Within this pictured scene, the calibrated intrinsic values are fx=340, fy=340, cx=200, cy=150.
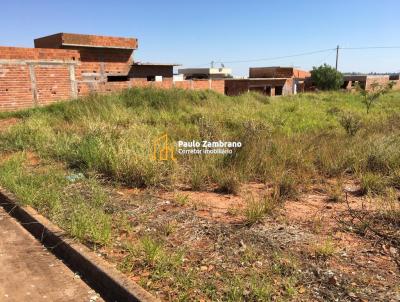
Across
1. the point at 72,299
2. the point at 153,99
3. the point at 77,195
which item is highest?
the point at 153,99

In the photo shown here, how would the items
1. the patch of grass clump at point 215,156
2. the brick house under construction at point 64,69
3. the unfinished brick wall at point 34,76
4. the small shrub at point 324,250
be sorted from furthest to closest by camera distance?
the brick house under construction at point 64,69, the unfinished brick wall at point 34,76, the patch of grass clump at point 215,156, the small shrub at point 324,250

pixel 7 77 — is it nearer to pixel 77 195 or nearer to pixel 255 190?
pixel 77 195

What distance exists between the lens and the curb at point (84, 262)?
7.70 ft

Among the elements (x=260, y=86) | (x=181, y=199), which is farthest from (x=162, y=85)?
(x=181, y=199)

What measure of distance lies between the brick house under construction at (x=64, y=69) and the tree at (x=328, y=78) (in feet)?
68.9

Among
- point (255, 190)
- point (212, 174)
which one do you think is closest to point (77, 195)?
point (212, 174)

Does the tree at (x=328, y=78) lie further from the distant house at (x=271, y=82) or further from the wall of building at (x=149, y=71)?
the wall of building at (x=149, y=71)

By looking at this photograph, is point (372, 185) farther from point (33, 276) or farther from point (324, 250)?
point (33, 276)

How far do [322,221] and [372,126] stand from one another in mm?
6004

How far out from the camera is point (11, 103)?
1309 cm

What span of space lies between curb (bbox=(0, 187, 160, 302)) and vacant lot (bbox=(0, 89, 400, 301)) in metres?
0.09

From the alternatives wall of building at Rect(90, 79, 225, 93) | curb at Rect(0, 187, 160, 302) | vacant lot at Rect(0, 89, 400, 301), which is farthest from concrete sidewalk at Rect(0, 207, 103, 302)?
wall of building at Rect(90, 79, 225, 93)

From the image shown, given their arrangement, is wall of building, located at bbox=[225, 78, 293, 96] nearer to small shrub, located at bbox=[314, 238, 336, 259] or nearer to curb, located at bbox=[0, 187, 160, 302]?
curb, located at bbox=[0, 187, 160, 302]

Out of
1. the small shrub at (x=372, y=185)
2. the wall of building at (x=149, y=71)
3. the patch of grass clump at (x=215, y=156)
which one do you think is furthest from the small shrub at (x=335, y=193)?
the wall of building at (x=149, y=71)
